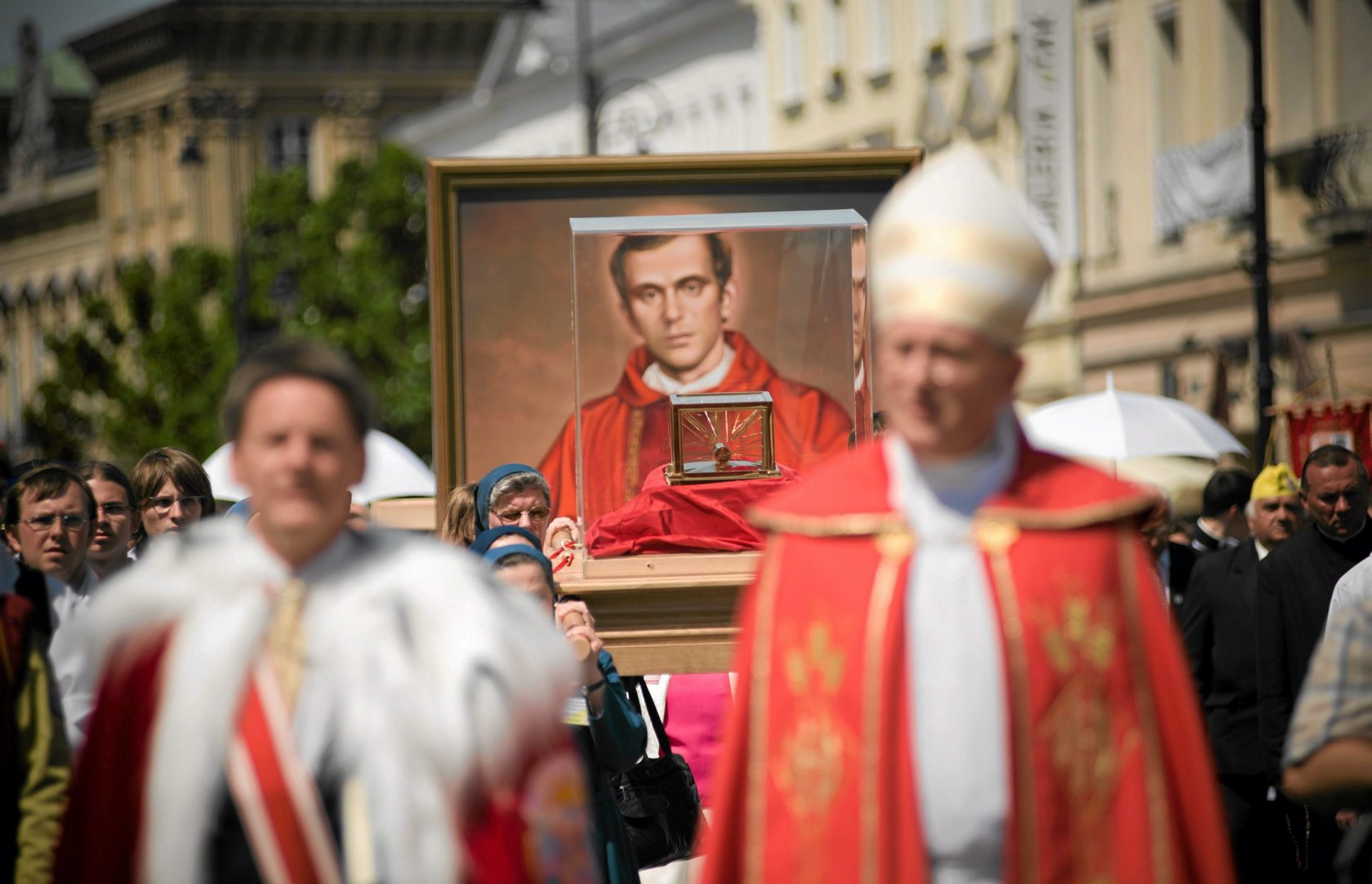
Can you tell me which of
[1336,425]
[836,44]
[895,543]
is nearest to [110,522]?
[895,543]

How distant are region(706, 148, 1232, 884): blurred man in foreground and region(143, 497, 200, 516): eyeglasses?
4.03 meters

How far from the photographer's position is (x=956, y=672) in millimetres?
4500

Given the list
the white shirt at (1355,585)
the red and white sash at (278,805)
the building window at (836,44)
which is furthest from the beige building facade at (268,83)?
the red and white sash at (278,805)

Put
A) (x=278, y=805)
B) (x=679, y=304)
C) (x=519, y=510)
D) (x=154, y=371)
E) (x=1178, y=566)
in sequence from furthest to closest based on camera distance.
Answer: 1. (x=154, y=371)
2. (x=1178, y=566)
3. (x=679, y=304)
4. (x=519, y=510)
5. (x=278, y=805)

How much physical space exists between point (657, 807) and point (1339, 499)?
339 centimetres

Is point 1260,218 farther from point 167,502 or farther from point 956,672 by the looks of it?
point 956,672

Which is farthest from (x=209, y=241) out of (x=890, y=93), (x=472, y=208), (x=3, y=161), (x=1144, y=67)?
(x=472, y=208)

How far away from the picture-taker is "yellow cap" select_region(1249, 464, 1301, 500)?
10.5 metres

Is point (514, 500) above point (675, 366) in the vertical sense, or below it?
below

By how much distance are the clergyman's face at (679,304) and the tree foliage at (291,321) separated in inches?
1365

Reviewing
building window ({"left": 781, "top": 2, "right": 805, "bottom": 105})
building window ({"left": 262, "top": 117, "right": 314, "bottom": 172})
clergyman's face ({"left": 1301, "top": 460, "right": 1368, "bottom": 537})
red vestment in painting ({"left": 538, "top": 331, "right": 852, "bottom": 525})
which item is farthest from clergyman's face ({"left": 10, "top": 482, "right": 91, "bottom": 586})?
building window ({"left": 262, "top": 117, "right": 314, "bottom": 172})

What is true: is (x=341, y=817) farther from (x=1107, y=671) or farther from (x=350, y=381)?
(x=1107, y=671)

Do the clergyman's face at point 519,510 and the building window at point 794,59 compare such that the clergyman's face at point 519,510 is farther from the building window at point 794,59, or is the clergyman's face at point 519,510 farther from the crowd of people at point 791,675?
the building window at point 794,59

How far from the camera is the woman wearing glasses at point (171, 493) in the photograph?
27.2ft
